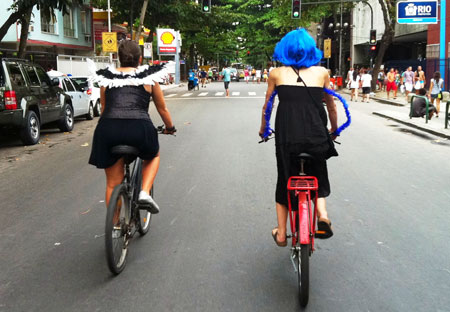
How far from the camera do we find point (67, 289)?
389 centimetres

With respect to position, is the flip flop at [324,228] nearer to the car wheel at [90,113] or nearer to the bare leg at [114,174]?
the bare leg at [114,174]

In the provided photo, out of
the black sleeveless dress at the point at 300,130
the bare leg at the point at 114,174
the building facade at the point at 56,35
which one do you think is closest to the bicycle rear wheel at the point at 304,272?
the black sleeveless dress at the point at 300,130

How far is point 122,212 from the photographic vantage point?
13.7 feet

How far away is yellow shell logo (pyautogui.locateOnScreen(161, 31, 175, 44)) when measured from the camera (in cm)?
4709

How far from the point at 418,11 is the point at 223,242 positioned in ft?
60.7

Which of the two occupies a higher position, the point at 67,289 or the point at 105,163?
the point at 105,163

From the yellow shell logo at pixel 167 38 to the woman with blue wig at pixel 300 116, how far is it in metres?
44.5

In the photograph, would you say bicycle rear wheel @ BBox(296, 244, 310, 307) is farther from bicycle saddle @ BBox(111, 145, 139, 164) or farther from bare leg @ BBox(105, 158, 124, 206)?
bare leg @ BBox(105, 158, 124, 206)

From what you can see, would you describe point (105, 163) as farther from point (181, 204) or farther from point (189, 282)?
point (181, 204)

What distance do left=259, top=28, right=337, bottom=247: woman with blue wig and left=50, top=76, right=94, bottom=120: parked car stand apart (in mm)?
12409

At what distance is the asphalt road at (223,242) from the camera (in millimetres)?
3727

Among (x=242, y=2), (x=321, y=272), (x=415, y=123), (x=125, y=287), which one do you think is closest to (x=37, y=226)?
(x=125, y=287)

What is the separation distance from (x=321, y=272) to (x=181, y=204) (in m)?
2.51

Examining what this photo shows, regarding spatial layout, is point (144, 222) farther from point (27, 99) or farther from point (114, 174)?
point (27, 99)
